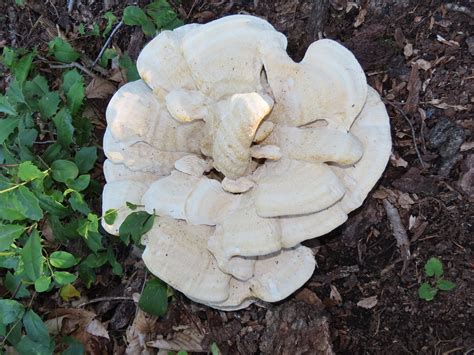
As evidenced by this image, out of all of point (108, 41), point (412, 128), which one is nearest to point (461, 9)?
point (412, 128)

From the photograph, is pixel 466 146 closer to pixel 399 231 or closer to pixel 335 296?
pixel 399 231

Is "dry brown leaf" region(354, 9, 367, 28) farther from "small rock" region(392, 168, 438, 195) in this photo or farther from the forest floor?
"small rock" region(392, 168, 438, 195)

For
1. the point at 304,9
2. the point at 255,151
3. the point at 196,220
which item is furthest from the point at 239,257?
the point at 304,9

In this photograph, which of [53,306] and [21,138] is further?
[53,306]

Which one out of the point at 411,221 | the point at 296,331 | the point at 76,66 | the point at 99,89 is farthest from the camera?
the point at 76,66

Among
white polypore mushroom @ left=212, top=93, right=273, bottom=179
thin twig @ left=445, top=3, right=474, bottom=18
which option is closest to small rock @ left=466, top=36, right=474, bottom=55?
thin twig @ left=445, top=3, right=474, bottom=18

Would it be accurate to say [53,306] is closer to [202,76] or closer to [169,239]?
[169,239]

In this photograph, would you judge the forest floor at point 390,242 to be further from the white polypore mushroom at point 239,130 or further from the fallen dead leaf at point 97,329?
the white polypore mushroom at point 239,130
